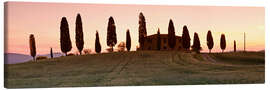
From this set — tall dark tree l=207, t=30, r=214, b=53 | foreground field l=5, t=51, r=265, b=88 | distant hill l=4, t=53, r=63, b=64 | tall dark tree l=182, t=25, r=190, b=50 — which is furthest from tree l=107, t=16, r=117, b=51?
tall dark tree l=207, t=30, r=214, b=53

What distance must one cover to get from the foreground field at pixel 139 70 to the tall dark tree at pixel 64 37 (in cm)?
22

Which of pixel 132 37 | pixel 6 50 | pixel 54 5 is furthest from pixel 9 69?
pixel 132 37

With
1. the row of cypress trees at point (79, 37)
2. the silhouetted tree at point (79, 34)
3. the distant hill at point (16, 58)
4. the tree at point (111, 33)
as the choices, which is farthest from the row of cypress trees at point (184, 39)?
the distant hill at point (16, 58)

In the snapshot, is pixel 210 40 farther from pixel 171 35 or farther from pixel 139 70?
pixel 139 70

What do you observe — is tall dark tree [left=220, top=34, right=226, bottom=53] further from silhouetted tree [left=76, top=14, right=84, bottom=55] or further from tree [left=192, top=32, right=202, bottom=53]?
silhouetted tree [left=76, top=14, right=84, bottom=55]

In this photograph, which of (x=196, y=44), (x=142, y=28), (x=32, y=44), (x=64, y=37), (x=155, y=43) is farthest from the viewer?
(x=196, y=44)

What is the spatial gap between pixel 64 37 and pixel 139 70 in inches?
73.6

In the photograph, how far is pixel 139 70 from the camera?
35.1 ft

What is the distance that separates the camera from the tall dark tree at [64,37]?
34.1ft

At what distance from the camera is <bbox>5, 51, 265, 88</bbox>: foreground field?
10313mm

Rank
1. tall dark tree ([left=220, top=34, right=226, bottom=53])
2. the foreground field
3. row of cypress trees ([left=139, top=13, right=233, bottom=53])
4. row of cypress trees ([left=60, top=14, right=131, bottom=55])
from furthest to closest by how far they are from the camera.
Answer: tall dark tree ([left=220, top=34, right=226, bottom=53]), row of cypress trees ([left=139, top=13, right=233, bottom=53]), row of cypress trees ([left=60, top=14, right=131, bottom=55]), the foreground field

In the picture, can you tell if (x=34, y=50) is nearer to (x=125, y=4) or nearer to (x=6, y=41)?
(x=6, y=41)

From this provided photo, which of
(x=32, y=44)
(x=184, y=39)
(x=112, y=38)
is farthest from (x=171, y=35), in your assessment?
(x=32, y=44)

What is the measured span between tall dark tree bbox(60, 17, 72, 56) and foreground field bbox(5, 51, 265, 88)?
22 cm
